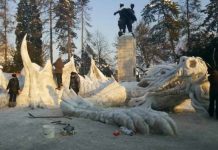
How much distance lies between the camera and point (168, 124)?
32.5 feet

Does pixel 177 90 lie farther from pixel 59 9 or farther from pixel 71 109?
pixel 59 9

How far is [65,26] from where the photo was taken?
146 ft

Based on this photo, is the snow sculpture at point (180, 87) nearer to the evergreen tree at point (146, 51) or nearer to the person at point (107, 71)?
the evergreen tree at point (146, 51)

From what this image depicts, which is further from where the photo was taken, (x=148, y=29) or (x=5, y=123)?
(x=148, y=29)

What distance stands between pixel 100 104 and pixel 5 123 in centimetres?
490

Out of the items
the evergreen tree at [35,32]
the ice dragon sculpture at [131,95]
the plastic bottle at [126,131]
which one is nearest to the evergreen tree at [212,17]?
the evergreen tree at [35,32]

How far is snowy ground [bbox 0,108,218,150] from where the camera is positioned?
8.43 meters

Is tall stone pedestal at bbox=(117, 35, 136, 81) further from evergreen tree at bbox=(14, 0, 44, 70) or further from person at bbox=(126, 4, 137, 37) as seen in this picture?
evergreen tree at bbox=(14, 0, 44, 70)

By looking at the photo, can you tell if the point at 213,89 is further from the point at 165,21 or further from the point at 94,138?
the point at 165,21

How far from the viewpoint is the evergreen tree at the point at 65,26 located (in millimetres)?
43800

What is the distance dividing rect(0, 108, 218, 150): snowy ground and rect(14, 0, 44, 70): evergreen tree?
28917 mm

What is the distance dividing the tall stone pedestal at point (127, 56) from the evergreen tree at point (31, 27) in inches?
707


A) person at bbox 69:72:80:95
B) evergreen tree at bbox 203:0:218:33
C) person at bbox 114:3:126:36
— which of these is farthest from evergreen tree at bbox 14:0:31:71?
person at bbox 69:72:80:95

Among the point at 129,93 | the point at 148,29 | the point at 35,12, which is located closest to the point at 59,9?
the point at 35,12
